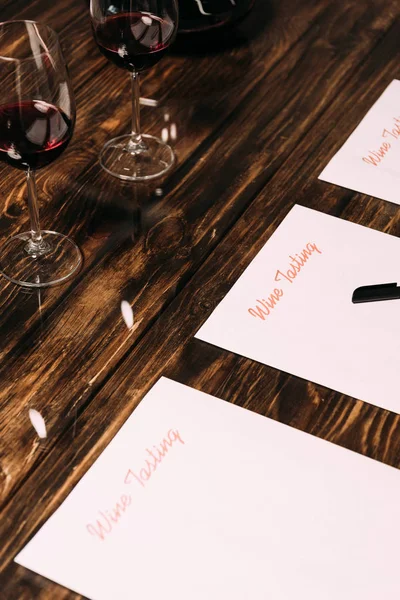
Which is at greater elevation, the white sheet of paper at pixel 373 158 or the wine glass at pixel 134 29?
the wine glass at pixel 134 29

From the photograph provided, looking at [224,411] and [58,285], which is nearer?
[224,411]

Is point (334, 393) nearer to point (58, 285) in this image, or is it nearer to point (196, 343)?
point (196, 343)

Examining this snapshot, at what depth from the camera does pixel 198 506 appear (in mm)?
732

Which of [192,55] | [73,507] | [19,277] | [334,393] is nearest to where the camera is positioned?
[73,507]

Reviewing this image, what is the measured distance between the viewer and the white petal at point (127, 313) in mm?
901

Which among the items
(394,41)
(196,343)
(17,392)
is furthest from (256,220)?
(394,41)

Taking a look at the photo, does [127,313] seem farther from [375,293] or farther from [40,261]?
[375,293]

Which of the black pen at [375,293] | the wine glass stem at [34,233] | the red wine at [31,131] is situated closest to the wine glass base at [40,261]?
the wine glass stem at [34,233]

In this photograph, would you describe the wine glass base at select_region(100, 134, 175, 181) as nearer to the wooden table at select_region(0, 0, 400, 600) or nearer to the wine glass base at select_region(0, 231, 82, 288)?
the wooden table at select_region(0, 0, 400, 600)

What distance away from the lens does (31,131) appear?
0.82m

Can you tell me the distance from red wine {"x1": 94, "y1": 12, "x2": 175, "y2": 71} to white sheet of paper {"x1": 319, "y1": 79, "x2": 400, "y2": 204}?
26 cm

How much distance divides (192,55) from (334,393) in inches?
27.1

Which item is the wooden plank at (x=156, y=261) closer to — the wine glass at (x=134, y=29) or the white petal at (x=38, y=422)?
the white petal at (x=38, y=422)

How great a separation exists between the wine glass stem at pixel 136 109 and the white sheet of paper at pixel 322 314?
24 centimetres
